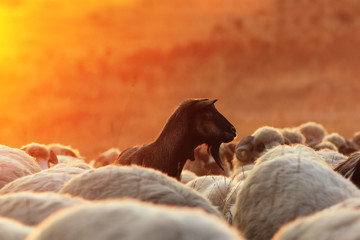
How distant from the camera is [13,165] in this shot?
6.67 m

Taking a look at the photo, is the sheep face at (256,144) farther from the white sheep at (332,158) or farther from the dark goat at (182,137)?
the dark goat at (182,137)

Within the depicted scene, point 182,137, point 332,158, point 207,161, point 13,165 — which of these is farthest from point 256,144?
point 13,165

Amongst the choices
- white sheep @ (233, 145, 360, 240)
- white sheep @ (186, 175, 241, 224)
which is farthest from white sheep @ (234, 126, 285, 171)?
white sheep @ (233, 145, 360, 240)

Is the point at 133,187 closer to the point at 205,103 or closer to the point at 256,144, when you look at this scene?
the point at 205,103

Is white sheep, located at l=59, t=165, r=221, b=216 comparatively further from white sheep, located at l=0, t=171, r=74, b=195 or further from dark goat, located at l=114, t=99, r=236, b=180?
dark goat, located at l=114, t=99, r=236, b=180

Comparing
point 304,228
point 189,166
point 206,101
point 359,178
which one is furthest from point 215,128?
point 189,166

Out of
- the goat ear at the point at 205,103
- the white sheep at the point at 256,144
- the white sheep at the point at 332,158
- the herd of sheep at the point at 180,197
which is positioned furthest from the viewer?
the white sheep at the point at 256,144

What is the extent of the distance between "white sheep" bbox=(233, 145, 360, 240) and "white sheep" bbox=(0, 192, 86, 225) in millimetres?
1443

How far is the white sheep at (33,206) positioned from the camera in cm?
325

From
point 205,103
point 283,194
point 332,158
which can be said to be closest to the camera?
point 283,194

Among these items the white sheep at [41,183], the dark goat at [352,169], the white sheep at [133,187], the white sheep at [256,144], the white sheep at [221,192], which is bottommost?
the white sheep at [256,144]

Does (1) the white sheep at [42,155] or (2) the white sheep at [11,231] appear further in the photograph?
(1) the white sheep at [42,155]

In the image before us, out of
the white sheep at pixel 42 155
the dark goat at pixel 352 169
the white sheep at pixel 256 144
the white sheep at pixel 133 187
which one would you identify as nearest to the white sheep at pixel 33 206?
the white sheep at pixel 133 187

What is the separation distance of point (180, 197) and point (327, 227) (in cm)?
148
